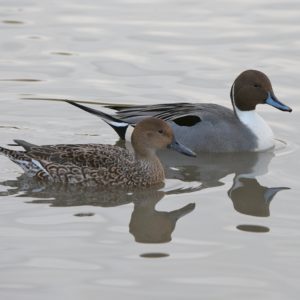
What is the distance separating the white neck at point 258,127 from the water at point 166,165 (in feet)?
0.40

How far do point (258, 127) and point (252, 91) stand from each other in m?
0.44

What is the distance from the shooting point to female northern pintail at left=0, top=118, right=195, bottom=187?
31.4ft

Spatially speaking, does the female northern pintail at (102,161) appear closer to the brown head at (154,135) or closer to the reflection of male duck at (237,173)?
the brown head at (154,135)

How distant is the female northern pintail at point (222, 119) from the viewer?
11.2 metres

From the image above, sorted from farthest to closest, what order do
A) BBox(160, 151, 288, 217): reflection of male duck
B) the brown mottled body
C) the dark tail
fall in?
the dark tail, the brown mottled body, BBox(160, 151, 288, 217): reflection of male duck

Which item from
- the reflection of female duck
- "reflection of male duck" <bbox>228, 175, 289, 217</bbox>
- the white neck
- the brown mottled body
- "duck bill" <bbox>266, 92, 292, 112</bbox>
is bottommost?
the reflection of female duck

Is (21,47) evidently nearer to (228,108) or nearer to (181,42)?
(181,42)

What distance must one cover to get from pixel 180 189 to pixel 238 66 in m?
3.96

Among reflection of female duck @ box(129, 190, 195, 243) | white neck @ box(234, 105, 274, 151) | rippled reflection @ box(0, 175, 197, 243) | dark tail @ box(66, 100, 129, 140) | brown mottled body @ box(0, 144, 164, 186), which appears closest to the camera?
reflection of female duck @ box(129, 190, 195, 243)

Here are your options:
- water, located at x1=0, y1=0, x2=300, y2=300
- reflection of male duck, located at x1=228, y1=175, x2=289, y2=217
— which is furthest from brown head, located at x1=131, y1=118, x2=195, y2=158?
reflection of male duck, located at x1=228, y1=175, x2=289, y2=217

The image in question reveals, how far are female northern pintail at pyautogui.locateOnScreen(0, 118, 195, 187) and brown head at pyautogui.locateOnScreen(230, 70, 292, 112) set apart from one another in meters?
1.90

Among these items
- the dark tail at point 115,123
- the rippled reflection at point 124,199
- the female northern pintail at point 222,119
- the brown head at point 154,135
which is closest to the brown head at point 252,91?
the female northern pintail at point 222,119

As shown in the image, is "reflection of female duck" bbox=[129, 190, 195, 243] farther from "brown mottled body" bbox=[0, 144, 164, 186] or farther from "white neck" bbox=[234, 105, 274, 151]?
→ "white neck" bbox=[234, 105, 274, 151]

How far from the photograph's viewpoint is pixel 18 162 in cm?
974
